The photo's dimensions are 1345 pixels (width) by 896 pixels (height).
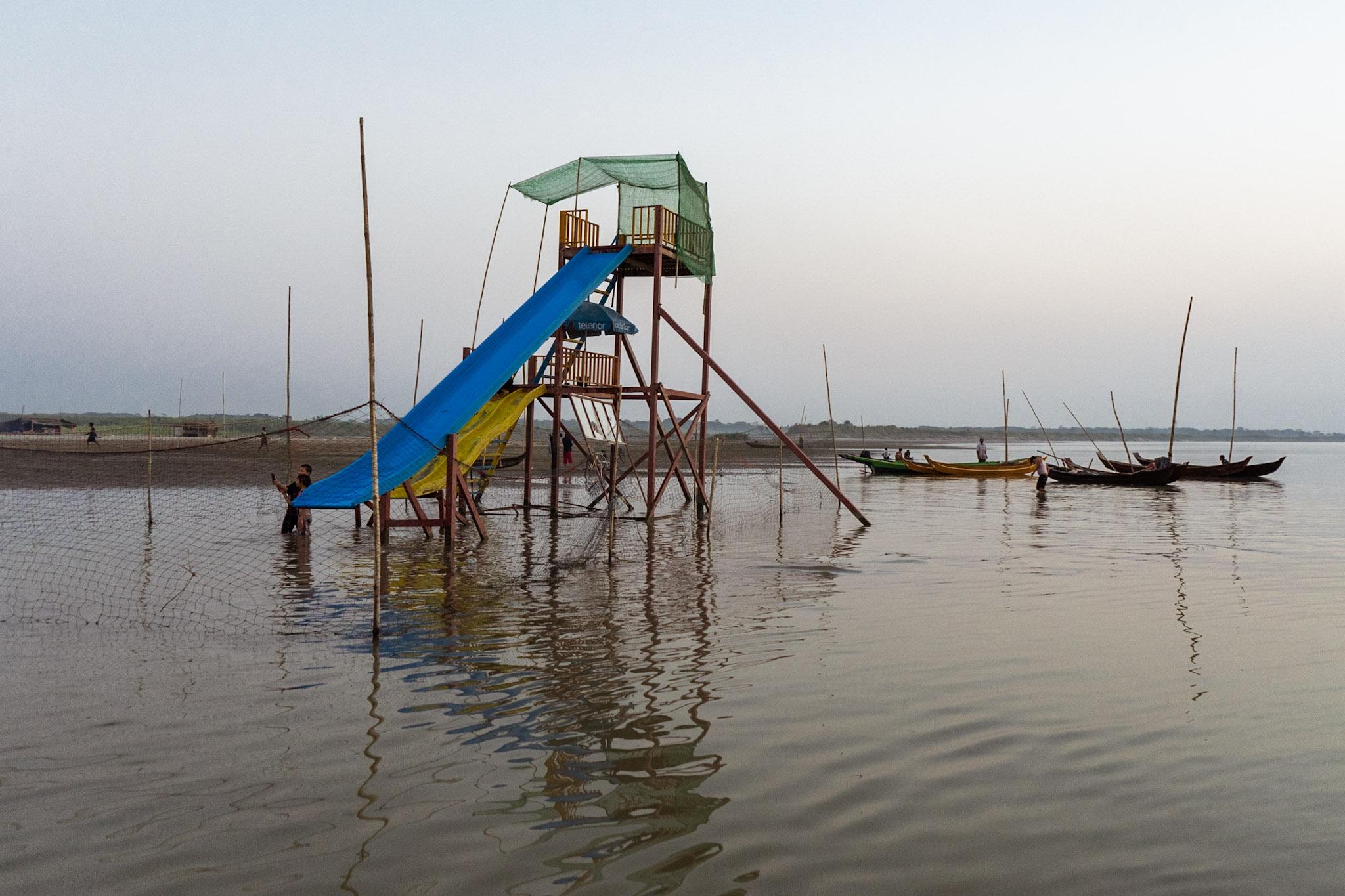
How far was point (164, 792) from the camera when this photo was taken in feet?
16.9

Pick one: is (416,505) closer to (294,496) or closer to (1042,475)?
(294,496)

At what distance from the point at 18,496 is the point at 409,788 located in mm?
24340

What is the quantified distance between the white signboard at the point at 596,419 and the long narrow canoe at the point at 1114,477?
916 inches

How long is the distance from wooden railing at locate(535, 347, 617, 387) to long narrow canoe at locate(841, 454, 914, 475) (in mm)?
23973

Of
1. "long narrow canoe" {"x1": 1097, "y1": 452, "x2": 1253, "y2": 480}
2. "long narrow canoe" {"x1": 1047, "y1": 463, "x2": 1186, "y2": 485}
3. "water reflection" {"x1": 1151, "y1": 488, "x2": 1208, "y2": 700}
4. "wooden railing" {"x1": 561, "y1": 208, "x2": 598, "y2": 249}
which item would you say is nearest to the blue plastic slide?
"wooden railing" {"x1": 561, "y1": 208, "x2": 598, "y2": 249}

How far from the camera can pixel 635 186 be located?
20609mm

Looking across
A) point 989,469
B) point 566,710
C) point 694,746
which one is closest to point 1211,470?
point 989,469

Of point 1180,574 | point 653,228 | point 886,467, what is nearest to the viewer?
point 1180,574

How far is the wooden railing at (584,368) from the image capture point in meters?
19.9

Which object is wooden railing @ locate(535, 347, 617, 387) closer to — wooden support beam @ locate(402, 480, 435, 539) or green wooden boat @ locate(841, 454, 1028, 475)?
wooden support beam @ locate(402, 480, 435, 539)

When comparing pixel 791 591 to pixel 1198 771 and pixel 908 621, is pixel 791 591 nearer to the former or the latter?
pixel 908 621

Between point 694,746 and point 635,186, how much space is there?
16.3m

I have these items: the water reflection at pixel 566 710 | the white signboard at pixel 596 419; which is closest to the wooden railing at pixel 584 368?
the white signboard at pixel 596 419

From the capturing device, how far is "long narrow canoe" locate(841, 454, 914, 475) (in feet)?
144
